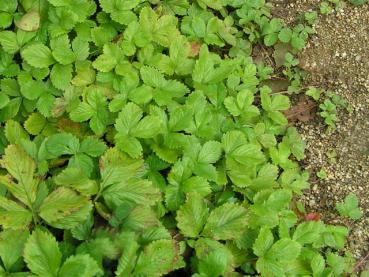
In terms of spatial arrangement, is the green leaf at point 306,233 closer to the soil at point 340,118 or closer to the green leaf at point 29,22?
the soil at point 340,118

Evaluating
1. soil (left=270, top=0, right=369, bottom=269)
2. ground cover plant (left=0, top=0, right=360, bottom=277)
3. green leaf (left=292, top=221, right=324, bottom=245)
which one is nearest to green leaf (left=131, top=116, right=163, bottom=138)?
ground cover plant (left=0, top=0, right=360, bottom=277)

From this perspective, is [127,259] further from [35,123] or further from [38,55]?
[38,55]

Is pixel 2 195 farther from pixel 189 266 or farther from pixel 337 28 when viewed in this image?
pixel 337 28

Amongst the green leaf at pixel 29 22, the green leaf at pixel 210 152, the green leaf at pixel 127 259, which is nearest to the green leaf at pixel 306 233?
the green leaf at pixel 210 152

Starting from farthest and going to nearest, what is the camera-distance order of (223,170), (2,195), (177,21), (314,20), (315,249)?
1. (314,20)
2. (177,21)
3. (315,249)
4. (223,170)
5. (2,195)

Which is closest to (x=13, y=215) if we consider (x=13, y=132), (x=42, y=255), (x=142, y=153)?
(x=42, y=255)

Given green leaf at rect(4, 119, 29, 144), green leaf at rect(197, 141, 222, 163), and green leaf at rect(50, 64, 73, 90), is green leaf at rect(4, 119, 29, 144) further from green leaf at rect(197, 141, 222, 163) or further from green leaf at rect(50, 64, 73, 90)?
green leaf at rect(197, 141, 222, 163)

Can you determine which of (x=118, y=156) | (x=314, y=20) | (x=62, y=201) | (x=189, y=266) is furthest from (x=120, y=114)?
(x=314, y=20)
